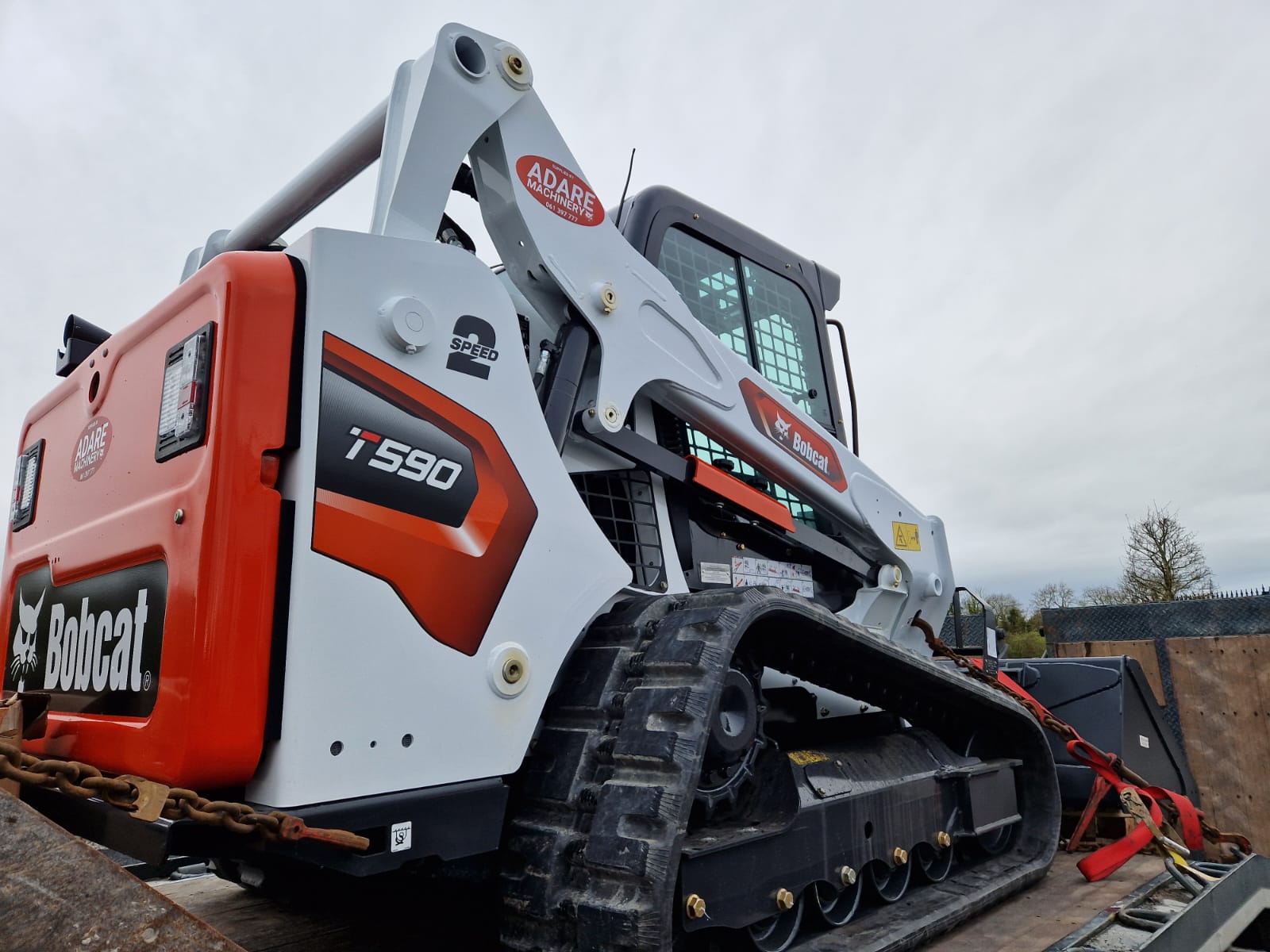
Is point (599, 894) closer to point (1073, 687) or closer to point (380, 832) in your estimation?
point (380, 832)

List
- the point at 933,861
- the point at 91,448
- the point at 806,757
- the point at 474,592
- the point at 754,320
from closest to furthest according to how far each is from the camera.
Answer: the point at 474,592 < the point at 91,448 < the point at 806,757 < the point at 933,861 < the point at 754,320

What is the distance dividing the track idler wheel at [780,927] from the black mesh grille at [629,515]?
1.01m

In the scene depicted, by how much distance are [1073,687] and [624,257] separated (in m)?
3.25

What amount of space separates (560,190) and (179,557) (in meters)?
1.59

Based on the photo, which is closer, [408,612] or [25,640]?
[408,612]

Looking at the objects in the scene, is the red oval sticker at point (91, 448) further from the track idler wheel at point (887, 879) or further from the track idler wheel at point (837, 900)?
the track idler wheel at point (887, 879)

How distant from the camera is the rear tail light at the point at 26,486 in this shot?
9.98 ft

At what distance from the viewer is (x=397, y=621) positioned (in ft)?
6.70

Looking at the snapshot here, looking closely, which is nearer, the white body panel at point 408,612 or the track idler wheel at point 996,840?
the white body panel at point 408,612

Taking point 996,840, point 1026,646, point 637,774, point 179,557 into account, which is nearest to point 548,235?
point 179,557

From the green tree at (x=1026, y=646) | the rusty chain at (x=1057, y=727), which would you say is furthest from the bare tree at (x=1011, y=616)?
the rusty chain at (x=1057, y=727)

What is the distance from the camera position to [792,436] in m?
3.71

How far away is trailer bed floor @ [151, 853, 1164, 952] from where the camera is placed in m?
2.82

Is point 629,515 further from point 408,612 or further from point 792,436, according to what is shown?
point 408,612
